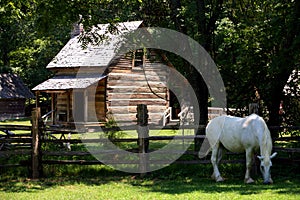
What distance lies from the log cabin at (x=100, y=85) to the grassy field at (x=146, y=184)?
16522 millimetres

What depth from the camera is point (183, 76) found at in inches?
839

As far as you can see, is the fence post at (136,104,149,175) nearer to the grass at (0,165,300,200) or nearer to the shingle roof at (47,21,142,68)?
the grass at (0,165,300,200)

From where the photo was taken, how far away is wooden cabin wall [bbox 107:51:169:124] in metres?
32.3

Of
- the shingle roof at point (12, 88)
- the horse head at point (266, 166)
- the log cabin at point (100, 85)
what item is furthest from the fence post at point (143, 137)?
the shingle roof at point (12, 88)

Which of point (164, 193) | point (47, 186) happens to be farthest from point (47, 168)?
point (164, 193)

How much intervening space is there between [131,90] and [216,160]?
2108cm

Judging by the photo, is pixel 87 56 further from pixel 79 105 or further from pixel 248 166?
pixel 248 166

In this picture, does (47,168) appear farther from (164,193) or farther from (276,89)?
(276,89)

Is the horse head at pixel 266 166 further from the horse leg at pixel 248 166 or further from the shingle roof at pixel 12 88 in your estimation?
the shingle roof at pixel 12 88

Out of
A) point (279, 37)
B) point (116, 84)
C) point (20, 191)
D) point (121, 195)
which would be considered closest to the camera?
point (121, 195)

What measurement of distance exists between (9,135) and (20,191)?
505 centimetres

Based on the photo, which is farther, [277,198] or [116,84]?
[116,84]

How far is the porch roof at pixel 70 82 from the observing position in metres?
30.9

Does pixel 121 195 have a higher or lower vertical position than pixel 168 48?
lower
